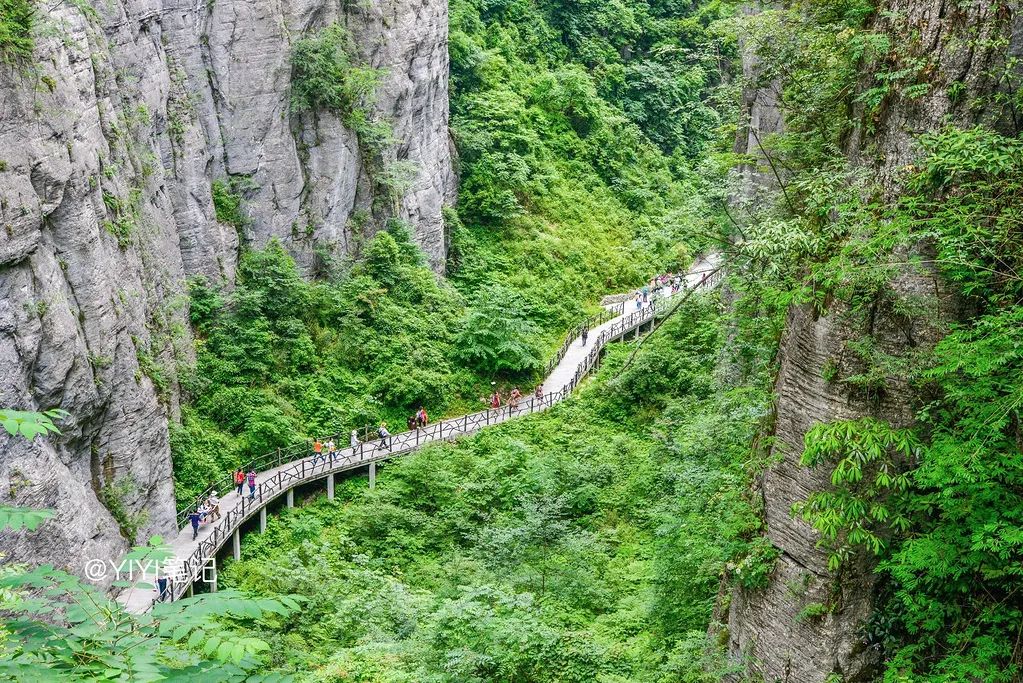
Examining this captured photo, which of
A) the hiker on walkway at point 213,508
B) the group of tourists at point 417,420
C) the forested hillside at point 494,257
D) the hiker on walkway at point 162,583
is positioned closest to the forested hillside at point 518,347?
the forested hillside at point 494,257

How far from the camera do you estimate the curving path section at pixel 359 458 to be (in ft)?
60.6

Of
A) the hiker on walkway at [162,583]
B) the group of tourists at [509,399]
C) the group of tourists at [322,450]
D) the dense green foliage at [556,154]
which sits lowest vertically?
the group of tourists at [509,399]

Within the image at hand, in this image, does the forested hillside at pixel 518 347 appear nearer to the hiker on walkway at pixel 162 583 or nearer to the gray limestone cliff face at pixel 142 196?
the gray limestone cliff face at pixel 142 196

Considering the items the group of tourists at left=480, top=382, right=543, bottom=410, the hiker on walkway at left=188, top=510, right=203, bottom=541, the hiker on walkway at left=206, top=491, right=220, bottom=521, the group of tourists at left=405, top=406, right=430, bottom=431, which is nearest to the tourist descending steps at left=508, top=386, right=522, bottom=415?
the group of tourists at left=480, top=382, right=543, bottom=410

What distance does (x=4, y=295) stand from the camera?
15281 mm

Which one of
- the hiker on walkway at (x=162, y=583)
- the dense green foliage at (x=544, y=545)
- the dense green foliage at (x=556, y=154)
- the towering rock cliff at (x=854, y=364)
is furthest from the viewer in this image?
the dense green foliage at (x=556, y=154)

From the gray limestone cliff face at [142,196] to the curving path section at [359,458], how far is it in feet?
3.80

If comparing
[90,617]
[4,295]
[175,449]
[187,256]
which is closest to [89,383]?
[4,295]

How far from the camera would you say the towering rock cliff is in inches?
298

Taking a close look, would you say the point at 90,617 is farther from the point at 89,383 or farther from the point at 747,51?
the point at 89,383

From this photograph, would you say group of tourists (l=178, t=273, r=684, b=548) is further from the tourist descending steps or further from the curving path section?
the curving path section

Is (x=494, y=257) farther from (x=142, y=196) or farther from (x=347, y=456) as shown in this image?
(x=142, y=196)

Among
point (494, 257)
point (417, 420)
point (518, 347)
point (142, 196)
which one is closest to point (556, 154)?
point (494, 257)

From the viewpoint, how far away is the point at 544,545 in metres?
17.4
